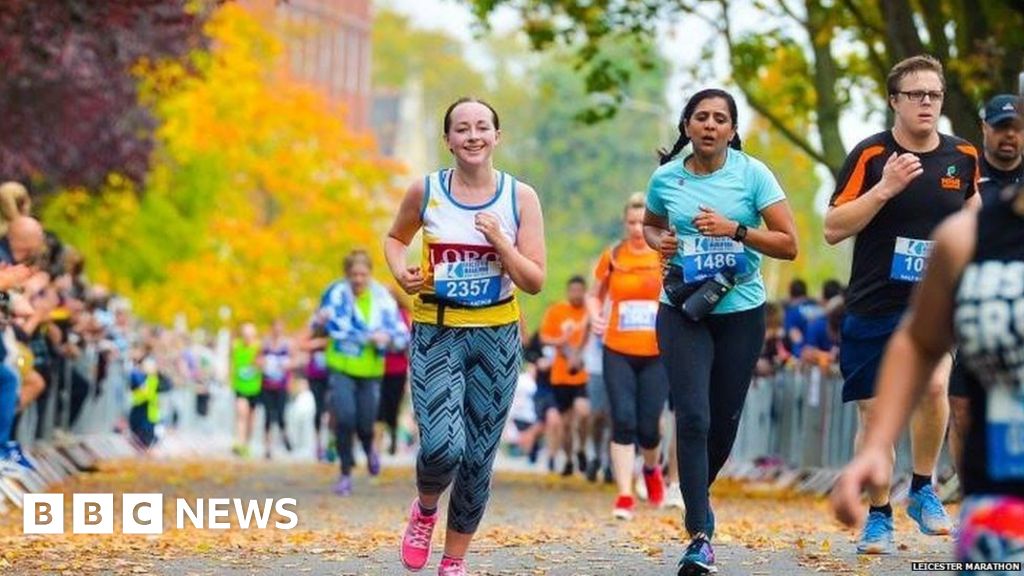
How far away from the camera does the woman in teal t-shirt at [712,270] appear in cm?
1090

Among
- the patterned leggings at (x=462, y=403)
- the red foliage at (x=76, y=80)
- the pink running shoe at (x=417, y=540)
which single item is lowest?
the pink running shoe at (x=417, y=540)

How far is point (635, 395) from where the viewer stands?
1759 cm

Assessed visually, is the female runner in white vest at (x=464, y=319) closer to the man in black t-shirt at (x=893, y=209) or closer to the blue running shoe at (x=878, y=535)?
the man in black t-shirt at (x=893, y=209)

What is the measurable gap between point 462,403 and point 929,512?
2.69 m

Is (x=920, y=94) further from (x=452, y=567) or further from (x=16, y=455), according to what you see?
(x=16, y=455)

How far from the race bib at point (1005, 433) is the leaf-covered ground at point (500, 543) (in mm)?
5095

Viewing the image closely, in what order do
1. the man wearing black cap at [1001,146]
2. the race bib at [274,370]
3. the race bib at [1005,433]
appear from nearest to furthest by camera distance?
1. the race bib at [1005,433]
2. the man wearing black cap at [1001,146]
3. the race bib at [274,370]

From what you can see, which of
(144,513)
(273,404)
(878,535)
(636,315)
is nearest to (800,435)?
(636,315)

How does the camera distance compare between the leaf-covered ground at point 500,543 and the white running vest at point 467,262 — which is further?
the leaf-covered ground at point 500,543

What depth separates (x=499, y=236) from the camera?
397 inches

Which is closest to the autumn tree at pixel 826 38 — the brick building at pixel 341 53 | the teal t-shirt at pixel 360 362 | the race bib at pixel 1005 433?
the teal t-shirt at pixel 360 362

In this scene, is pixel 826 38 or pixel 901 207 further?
pixel 826 38

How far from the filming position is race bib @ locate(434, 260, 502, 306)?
33.8 ft

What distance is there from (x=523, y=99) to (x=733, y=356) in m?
124
